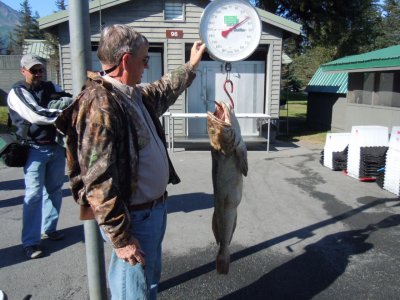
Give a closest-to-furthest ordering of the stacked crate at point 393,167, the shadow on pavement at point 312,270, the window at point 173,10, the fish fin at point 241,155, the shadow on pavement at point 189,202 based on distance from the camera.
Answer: the fish fin at point 241,155 → the shadow on pavement at point 312,270 → the shadow on pavement at point 189,202 → the stacked crate at point 393,167 → the window at point 173,10

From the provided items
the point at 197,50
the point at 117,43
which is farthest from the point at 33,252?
the point at 117,43

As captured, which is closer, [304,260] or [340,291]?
[340,291]

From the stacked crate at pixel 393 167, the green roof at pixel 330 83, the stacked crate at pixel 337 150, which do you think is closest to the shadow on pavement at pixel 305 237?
the stacked crate at pixel 393 167

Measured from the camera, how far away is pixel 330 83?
16.5 metres

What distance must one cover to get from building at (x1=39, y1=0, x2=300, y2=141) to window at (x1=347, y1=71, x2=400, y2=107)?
3.15 m

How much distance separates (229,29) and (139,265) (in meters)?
1.70

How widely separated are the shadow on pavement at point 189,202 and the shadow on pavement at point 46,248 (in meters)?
1.49

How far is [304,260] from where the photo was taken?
4230mm

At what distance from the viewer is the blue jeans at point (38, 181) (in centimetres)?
410

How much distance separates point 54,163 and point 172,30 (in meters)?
8.02

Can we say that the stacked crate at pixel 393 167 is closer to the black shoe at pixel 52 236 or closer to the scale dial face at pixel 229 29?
the scale dial face at pixel 229 29

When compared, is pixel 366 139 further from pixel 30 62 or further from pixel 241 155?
pixel 30 62

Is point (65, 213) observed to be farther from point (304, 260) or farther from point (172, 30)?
point (172, 30)

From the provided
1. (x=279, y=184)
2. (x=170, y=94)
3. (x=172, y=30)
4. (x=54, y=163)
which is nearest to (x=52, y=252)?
(x=54, y=163)
